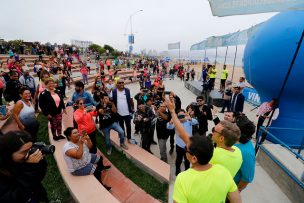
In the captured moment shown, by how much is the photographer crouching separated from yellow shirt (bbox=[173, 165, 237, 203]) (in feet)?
5.34

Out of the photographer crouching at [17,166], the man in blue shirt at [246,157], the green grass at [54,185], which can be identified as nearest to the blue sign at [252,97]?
the man in blue shirt at [246,157]

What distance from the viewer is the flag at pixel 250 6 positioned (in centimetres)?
267

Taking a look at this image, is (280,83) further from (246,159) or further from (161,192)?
(161,192)

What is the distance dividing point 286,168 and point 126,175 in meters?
3.70

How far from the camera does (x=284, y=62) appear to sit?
5.60 meters

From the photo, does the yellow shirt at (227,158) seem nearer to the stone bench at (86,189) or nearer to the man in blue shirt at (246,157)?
the man in blue shirt at (246,157)

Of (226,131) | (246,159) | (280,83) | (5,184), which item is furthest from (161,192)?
(280,83)

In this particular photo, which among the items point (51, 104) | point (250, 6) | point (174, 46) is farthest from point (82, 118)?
point (174, 46)

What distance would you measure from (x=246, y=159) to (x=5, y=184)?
9.28 feet

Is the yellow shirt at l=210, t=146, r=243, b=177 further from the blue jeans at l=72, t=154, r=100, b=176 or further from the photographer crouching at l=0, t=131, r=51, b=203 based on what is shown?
the blue jeans at l=72, t=154, r=100, b=176

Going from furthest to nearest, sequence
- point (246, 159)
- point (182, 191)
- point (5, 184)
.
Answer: point (246, 159) → point (5, 184) → point (182, 191)

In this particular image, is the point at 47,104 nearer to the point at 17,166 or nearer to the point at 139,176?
the point at 139,176

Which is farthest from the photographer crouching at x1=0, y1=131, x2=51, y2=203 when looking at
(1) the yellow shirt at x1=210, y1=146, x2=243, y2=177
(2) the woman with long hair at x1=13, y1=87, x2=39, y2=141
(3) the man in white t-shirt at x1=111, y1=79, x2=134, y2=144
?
(3) the man in white t-shirt at x1=111, y1=79, x2=134, y2=144

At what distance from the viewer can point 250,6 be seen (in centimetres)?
287
